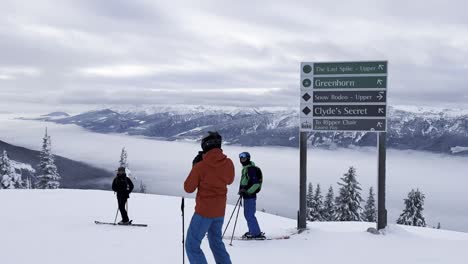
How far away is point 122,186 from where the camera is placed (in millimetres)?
11891

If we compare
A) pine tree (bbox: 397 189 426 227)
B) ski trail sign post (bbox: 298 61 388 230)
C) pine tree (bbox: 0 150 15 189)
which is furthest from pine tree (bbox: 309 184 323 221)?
ski trail sign post (bbox: 298 61 388 230)

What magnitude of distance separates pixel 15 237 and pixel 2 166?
42.8 meters

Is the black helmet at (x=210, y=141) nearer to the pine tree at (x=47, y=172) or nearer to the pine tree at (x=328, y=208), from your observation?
the pine tree at (x=47, y=172)

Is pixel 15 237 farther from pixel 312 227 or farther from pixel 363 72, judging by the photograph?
pixel 363 72

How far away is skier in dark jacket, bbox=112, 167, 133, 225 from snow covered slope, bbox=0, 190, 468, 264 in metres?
0.49

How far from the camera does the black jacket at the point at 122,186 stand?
466 inches

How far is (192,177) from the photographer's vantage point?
19.8ft

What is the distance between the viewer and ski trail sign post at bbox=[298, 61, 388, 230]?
1144 centimetres

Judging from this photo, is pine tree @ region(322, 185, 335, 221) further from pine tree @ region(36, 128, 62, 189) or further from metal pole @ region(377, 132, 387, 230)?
metal pole @ region(377, 132, 387, 230)

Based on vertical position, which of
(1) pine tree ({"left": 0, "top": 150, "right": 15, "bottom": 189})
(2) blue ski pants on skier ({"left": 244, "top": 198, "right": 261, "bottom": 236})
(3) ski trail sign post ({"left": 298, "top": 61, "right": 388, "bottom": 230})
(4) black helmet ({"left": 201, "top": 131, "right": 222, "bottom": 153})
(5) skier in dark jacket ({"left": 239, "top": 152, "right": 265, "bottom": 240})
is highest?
(3) ski trail sign post ({"left": 298, "top": 61, "right": 388, "bottom": 230})

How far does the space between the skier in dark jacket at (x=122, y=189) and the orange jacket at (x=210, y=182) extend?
6.19 metres

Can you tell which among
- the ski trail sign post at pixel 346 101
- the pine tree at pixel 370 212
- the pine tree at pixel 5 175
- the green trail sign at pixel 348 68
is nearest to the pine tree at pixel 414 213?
the pine tree at pixel 370 212

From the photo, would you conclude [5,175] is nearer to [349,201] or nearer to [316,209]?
[316,209]

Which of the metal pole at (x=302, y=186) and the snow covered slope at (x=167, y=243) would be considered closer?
the snow covered slope at (x=167, y=243)
